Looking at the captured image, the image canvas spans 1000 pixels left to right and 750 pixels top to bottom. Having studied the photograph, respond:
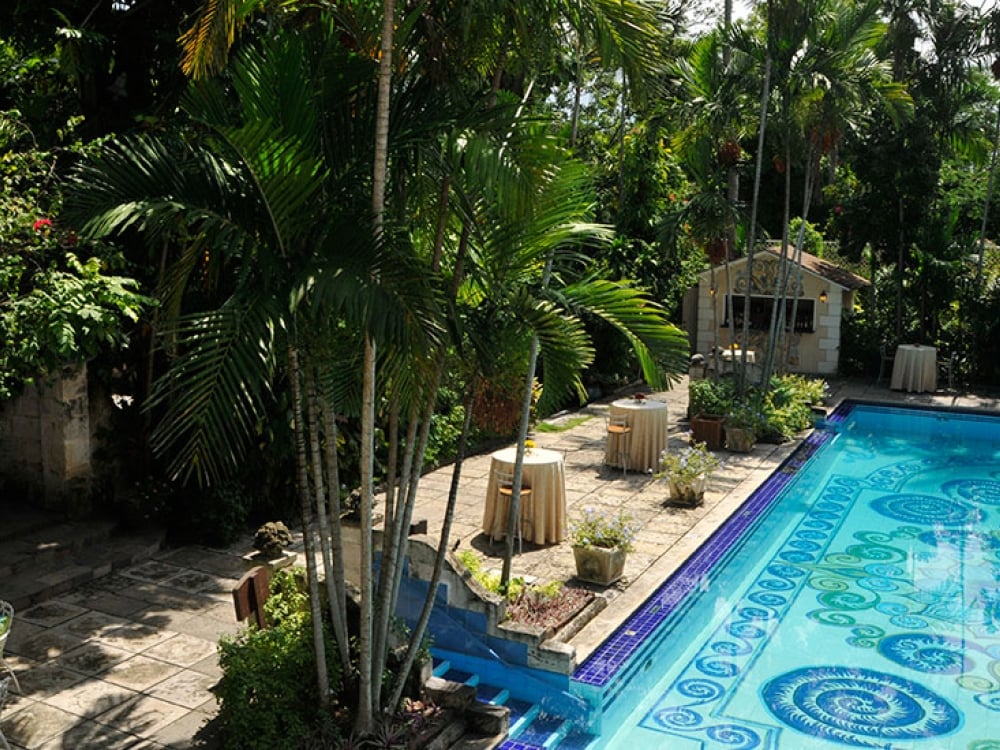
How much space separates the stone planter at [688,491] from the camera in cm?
1134

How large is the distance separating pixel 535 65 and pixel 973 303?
1769 cm

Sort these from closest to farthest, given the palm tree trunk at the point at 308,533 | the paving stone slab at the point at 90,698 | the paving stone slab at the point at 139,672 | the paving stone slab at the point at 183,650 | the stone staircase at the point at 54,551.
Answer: the palm tree trunk at the point at 308,533, the paving stone slab at the point at 90,698, the paving stone slab at the point at 139,672, the paving stone slab at the point at 183,650, the stone staircase at the point at 54,551

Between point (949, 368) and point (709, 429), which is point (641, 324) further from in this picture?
point (949, 368)

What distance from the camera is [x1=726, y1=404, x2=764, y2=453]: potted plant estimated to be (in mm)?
14492

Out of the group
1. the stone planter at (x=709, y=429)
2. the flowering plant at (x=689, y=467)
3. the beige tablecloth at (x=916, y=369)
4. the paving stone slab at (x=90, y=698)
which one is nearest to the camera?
the paving stone slab at (x=90, y=698)

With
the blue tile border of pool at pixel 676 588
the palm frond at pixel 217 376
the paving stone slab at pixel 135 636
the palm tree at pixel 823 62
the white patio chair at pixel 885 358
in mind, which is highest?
the palm tree at pixel 823 62

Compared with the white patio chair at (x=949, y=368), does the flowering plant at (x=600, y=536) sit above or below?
below

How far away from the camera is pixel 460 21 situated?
493 centimetres

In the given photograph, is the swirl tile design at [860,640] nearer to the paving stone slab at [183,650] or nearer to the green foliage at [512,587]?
the green foliage at [512,587]

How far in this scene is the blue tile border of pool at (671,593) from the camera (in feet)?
23.7

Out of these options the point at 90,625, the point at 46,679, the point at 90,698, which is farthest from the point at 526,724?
the point at 90,625

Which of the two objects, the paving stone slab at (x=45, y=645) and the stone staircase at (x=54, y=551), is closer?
the paving stone slab at (x=45, y=645)

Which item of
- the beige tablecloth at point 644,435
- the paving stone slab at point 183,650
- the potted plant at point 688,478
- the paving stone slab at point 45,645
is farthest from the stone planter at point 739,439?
the paving stone slab at point 45,645

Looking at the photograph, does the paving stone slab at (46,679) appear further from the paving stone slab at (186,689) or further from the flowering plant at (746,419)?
the flowering plant at (746,419)
